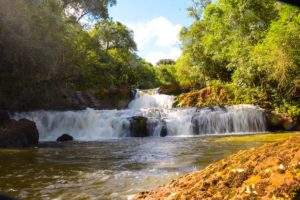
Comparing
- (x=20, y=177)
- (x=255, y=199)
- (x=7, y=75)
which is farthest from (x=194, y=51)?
(x=255, y=199)

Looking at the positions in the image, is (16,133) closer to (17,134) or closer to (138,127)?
(17,134)

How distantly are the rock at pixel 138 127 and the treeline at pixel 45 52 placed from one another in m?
4.75

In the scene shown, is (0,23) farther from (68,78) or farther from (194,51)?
(194,51)

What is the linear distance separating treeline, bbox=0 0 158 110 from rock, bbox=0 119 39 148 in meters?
3.34

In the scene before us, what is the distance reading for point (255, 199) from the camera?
10.6 ft

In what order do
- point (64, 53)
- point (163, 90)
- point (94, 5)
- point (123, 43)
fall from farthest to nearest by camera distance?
1. point (123, 43)
2. point (163, 90)
3. point (94, 5)
4. point (64, 53)

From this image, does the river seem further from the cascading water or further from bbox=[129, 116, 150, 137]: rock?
bbox=[129, 116, 150, 137]: rock

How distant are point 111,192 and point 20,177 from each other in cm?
275

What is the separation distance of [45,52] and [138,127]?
762cm

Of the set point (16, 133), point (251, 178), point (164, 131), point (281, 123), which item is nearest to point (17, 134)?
point (16, 133)

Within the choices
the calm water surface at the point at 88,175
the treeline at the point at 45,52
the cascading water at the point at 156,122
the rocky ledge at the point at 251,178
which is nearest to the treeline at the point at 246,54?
the cascading water at the point at 156,122

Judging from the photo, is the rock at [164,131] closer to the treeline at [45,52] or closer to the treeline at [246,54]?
the treeline at [45,52]

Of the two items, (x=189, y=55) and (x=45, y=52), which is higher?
(x=189, y=55)

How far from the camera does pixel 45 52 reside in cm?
1947
